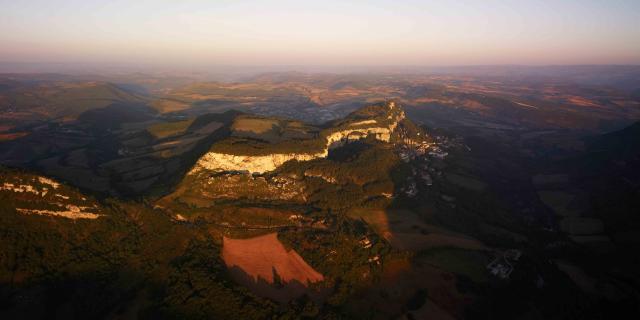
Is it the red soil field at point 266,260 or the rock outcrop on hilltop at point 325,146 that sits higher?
the rock outcrop on hilltop at point 325,146

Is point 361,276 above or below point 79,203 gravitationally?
below

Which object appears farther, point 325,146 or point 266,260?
point 325,146

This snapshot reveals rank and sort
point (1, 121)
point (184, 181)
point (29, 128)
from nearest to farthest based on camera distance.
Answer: point (184, 181)
point (29, 128)
point (1, 121)

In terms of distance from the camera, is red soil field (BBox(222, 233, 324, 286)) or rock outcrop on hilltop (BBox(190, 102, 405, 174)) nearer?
red soil field (BBox(222, 233, 324, 286))

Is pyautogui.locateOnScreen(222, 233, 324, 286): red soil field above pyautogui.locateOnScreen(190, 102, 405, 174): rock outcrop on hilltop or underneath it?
underneath

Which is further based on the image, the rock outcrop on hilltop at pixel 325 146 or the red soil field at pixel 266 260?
the rock outcrop on hilltop at pixel 325 146

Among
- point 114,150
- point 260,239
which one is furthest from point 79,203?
point 114,150

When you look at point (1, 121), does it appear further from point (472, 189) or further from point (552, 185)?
point (552, 185)

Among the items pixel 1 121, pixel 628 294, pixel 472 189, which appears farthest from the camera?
pixel 1 121
